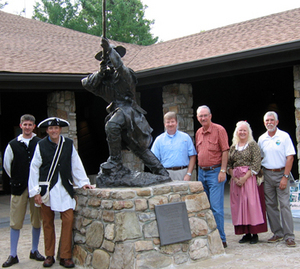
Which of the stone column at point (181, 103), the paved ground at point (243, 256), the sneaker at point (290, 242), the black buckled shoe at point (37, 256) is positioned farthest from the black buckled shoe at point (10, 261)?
the stone column at point (181, 103)

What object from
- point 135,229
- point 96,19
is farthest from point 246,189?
point 96,19

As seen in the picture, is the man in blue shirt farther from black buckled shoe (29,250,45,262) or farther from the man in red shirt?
black buckled shoe (29,250,45,262)

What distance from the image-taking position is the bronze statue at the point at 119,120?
4.27 m

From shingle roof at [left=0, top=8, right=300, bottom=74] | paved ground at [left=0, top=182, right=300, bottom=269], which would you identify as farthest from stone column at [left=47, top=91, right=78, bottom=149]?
paved ground at [left=0, top=182, right=300, bottom=269]

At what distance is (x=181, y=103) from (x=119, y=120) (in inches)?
189

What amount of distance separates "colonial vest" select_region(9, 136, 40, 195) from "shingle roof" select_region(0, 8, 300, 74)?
367 centimetres

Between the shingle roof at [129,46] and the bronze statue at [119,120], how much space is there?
371 cm

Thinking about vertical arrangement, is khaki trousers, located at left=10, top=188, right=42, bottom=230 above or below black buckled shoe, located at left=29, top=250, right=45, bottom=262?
above

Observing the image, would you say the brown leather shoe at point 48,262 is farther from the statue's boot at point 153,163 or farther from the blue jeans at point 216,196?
the blue jeans at point 216,196

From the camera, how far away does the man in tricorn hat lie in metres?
4.05

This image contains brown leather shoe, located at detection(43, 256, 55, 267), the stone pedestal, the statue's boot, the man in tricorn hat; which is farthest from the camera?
the statue's boot

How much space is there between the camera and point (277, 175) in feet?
15.8

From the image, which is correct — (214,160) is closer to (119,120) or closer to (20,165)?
(119,120)

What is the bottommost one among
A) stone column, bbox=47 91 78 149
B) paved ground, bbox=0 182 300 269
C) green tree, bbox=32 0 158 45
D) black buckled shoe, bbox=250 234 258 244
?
paved ground, bbox=0 182 300 269
